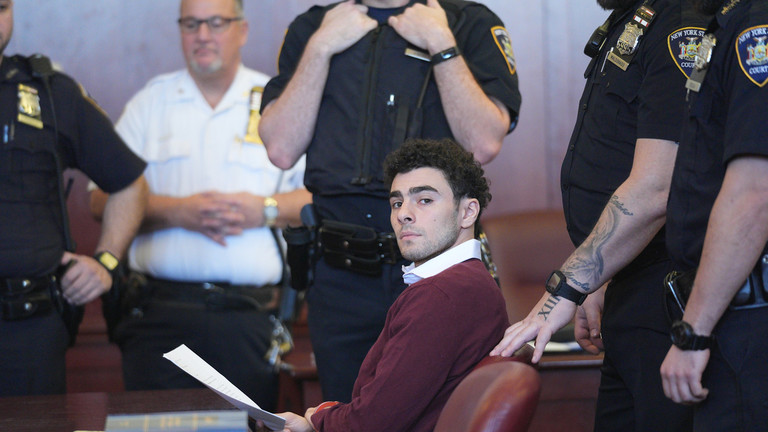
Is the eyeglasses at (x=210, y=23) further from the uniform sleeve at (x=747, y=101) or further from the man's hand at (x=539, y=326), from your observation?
the uniform sleeve at (x=747, y=101)

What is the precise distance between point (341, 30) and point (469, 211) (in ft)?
2.38

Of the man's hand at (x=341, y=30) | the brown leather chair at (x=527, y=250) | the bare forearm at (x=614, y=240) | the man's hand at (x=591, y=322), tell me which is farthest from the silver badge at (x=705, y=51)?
the brown leather chair at (x=527, y=250)

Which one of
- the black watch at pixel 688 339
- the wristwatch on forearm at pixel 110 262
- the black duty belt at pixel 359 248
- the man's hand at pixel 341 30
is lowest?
the wristwatch on forearm at pixel 110 262

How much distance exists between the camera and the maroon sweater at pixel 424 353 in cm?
172

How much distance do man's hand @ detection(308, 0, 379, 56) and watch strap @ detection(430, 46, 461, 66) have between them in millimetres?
213

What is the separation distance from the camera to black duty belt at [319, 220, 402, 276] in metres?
2.34

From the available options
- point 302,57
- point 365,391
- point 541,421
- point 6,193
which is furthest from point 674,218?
point 6,193

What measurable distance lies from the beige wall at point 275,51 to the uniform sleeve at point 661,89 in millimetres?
2314

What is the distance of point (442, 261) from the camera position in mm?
1933

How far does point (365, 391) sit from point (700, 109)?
31.5 inches

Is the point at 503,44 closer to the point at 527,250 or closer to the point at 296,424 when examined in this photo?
the point at 296,424

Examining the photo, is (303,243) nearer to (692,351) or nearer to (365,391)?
(365,391)

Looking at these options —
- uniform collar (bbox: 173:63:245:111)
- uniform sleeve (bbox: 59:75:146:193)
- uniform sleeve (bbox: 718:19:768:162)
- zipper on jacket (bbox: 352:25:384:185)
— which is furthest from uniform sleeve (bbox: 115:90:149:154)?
uniform sleeve (bbox: 718:19:768:162)

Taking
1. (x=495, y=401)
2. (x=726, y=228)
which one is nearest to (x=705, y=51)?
(x=726, y=228)
